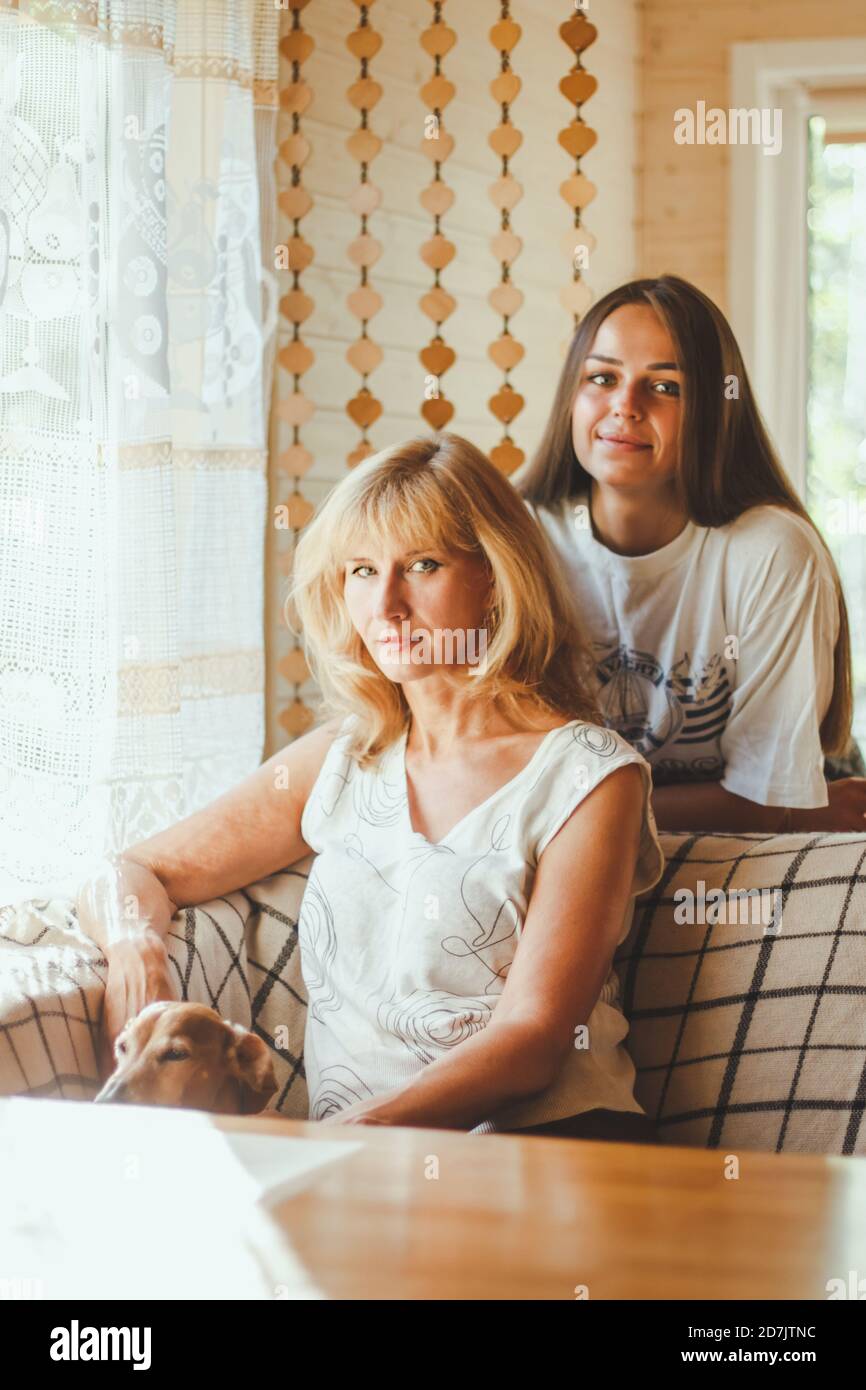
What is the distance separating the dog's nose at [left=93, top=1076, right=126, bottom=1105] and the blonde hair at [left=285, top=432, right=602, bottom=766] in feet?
1.53

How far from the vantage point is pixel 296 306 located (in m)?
2.31

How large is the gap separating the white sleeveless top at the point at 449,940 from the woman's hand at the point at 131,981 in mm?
171

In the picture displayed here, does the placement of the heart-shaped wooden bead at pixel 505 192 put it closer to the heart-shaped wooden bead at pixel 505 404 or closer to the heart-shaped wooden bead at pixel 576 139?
the heart-shaped wooden bead at pixel 576 139

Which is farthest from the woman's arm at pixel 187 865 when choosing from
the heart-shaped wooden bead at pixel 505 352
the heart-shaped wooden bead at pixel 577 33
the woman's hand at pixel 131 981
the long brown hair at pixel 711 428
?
the heart-shaped wooden bead at pixel 577 33

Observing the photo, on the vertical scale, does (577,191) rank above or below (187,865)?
above

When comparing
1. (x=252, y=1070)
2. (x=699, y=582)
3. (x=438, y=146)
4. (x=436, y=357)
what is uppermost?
(x=438, y=146)

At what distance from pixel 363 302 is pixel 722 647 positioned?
0.87 metres

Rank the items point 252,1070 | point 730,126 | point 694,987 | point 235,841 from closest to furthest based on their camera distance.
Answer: point 252,1070 → point 694,987 → point 235,841 → point 730,126

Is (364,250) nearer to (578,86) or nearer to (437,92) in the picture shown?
(437,92)

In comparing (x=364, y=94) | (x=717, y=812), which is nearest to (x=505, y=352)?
(x=364, y=94)

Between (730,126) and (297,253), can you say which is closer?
(297,253)

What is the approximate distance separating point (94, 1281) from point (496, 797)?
0.85m

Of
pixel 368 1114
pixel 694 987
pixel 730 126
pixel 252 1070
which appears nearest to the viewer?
pixel 368 1114

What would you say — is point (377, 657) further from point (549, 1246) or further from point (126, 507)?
point (549, 1246)
